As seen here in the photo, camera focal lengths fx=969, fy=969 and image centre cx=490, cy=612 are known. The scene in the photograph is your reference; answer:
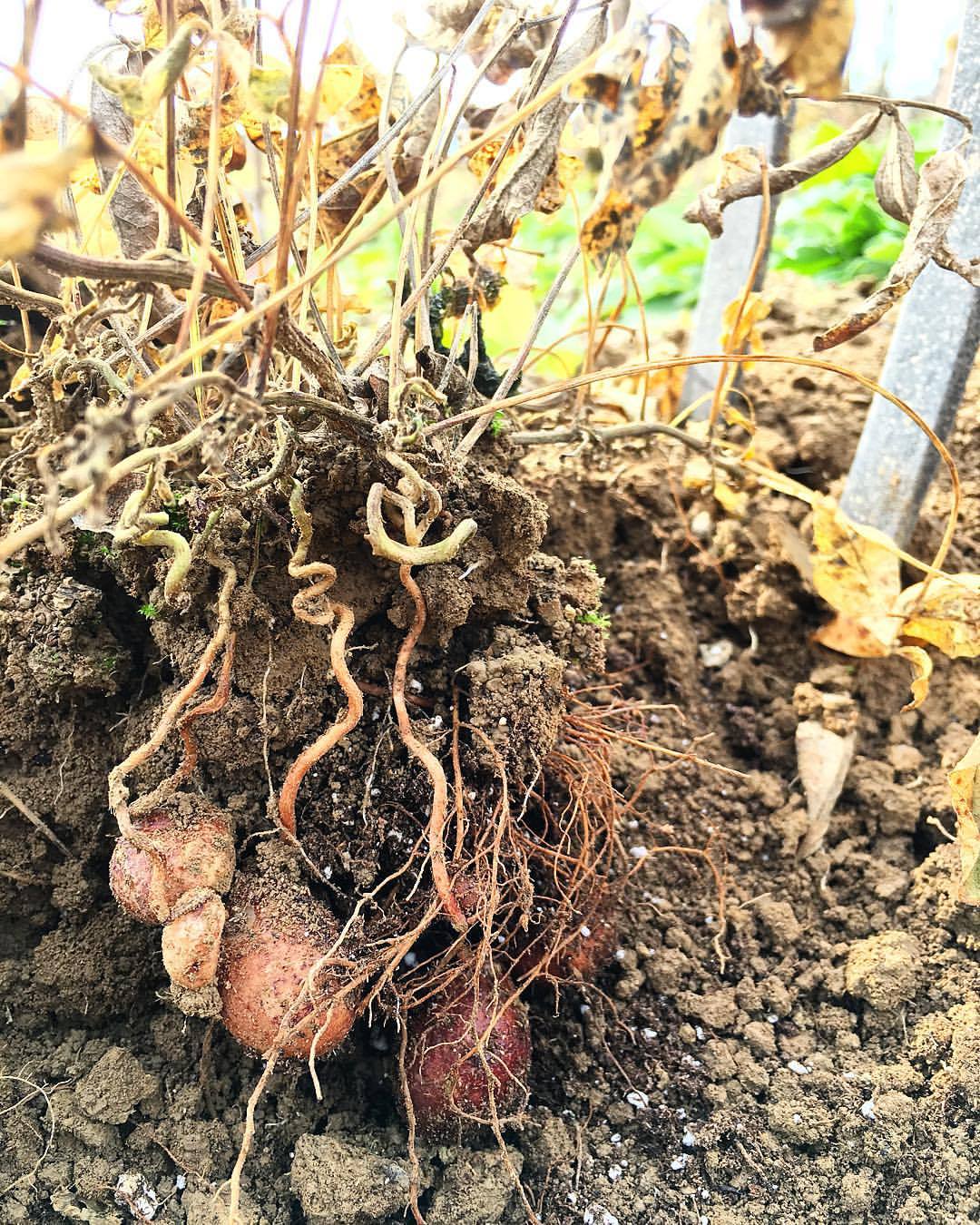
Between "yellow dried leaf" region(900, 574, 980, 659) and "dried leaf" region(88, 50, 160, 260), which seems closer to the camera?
"dried leaf" region(88, 50, 160, 260)

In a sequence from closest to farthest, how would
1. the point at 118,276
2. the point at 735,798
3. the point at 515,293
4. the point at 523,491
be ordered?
the point at 118,276
the point at 523,491
the point at 735,798
the point at 515,293

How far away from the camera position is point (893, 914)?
1.34 meters

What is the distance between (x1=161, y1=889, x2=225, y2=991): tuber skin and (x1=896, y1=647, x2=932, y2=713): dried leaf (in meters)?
0.99

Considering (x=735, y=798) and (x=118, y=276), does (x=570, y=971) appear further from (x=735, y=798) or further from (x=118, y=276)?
(x=118, y=276)

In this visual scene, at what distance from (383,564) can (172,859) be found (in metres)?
0.40

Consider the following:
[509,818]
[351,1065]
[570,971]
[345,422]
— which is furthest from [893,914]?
[345,422]

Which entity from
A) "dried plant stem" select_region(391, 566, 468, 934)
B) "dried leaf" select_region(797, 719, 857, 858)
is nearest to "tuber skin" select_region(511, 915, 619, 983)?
"dried plant stem" select_region(391, 566, 468, 934)

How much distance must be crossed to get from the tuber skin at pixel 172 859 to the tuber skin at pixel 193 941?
0.02 m

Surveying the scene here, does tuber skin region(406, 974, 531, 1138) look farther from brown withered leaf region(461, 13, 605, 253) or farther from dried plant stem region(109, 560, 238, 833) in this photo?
brown withered leaf region(461, 13, 605, 253)

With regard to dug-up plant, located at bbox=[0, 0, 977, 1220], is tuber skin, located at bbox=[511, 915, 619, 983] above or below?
below

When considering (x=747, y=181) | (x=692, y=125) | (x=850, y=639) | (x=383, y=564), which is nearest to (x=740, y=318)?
(x=747, y=181)

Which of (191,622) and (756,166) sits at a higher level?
(756,166)

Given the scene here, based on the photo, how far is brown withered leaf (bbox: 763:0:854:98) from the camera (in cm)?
89

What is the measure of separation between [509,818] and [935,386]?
3.22 feet
